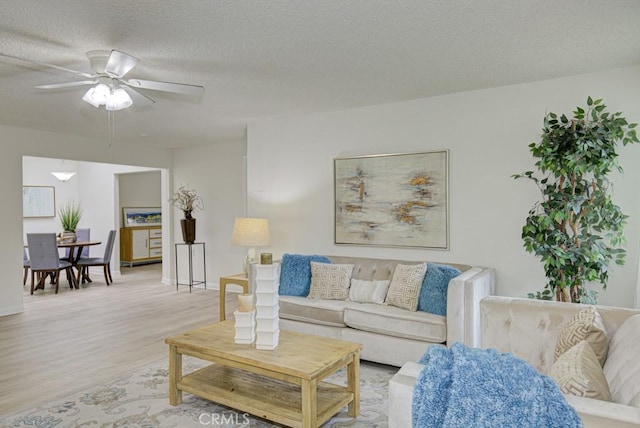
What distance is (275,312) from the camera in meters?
2.63

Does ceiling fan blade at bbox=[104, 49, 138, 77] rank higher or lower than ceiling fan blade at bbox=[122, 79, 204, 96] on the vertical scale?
higher

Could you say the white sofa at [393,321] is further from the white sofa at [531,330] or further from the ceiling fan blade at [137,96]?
the ceiling fan blade at [137,96]

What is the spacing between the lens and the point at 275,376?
235 cm

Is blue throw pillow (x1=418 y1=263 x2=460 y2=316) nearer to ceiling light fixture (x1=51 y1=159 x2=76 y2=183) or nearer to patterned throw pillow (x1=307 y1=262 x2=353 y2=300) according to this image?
patterned throw pillow (x1=307 y1=262 x2=353 y2=300)

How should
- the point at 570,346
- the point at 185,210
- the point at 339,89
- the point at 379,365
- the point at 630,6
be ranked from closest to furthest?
the point at 570,346 → the point at 630,6 → the point at 379,365 → the point at 339,89 → the point at 185,210

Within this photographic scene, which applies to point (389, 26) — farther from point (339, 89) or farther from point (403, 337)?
point (403, 337)

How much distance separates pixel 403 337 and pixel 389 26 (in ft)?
7.41

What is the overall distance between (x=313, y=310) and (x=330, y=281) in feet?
1.23

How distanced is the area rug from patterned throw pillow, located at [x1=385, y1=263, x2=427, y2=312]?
65cm

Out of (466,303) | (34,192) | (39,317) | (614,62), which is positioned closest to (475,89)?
(614,62)

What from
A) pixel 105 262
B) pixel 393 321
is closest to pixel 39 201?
pixel 105 262

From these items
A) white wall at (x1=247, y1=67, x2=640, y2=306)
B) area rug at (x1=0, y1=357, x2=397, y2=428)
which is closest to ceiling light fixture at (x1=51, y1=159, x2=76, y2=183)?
white wall at (x1=247, y1=67, x2=640, y2=306)

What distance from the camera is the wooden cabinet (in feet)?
31.4

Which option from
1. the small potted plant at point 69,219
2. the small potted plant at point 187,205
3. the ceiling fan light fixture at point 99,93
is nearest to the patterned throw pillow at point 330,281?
the ceiling fan light fixture at point 99,93
